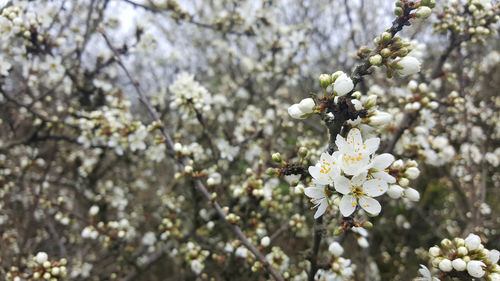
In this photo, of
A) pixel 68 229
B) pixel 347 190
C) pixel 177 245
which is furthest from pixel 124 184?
pixel 347 190

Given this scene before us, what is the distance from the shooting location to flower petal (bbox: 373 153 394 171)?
1.51m

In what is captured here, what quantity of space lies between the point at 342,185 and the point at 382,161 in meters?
0.25

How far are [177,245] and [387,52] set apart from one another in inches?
123

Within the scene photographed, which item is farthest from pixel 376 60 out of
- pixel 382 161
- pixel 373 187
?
pixel 373 187

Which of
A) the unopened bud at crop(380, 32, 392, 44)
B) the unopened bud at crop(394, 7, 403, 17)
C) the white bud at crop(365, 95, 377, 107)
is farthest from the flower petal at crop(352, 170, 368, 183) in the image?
the unopened bud at crop(394, 7, 403, 17)

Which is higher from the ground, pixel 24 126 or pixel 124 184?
pixel 24 126

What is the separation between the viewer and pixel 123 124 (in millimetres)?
3381

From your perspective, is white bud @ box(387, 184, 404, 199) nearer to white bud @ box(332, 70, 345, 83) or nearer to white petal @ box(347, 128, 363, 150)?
white petal @ box(347, 128, 363, 150)

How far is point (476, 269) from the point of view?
1.51 m

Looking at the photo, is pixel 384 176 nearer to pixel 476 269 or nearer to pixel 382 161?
pixel 382 161

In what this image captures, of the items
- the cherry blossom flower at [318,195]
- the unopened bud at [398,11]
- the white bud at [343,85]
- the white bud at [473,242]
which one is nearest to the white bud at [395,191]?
the cherry blossom flower at [318,195]

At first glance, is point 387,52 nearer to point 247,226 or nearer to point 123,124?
point 247,226

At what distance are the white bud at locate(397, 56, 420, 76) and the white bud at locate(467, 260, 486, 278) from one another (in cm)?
97

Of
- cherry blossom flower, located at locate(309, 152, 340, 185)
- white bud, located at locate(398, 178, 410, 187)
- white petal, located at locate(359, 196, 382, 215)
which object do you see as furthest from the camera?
white bud, located at locate(398, 178, 410, 187)
